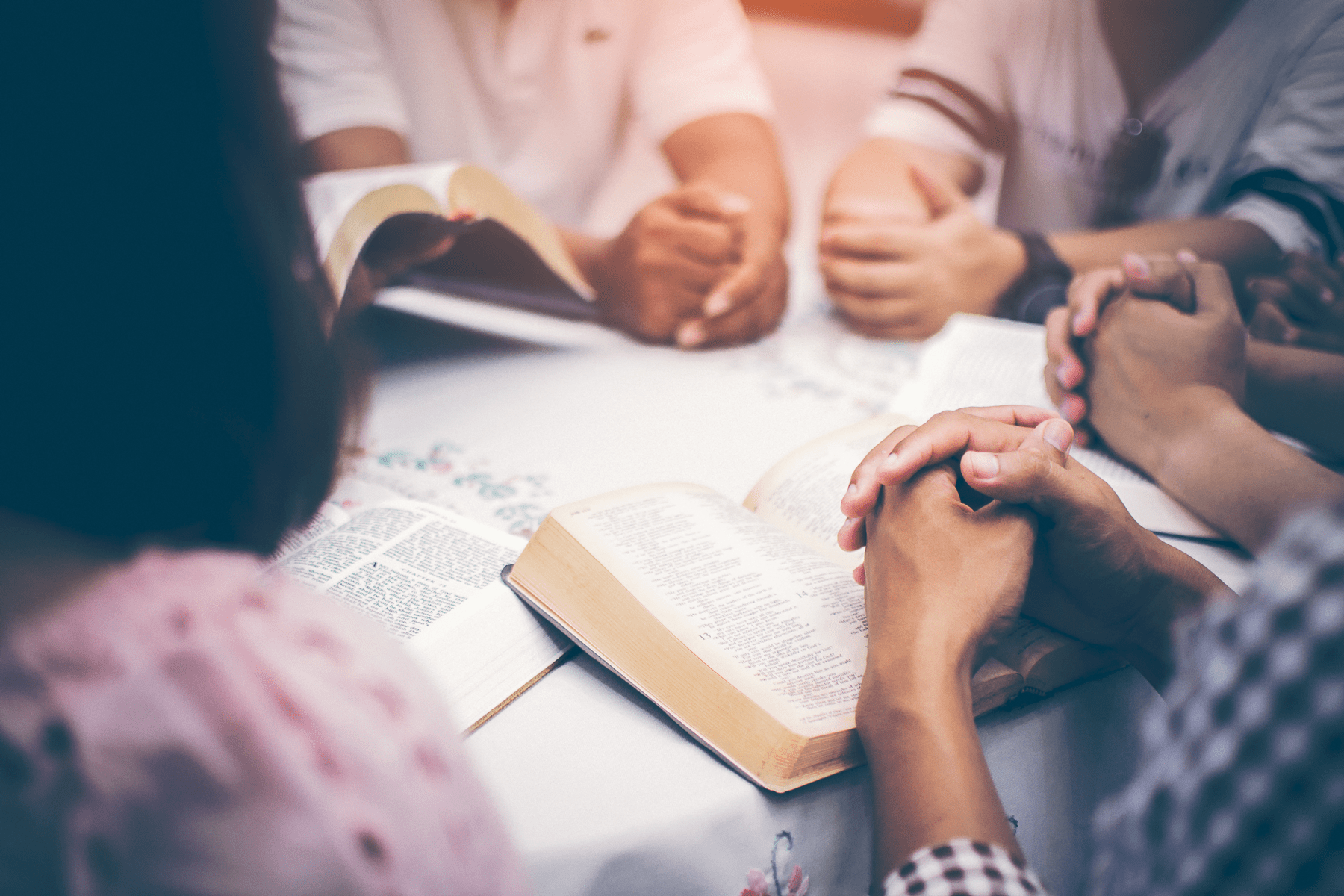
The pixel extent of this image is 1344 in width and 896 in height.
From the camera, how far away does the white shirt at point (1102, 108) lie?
0.62m

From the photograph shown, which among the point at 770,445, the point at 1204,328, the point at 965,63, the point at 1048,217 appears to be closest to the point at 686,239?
the point at 770,445

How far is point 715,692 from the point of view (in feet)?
0.92

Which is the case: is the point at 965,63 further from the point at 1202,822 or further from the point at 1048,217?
the point at 1202,822

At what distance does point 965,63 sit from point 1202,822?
3.36 feet

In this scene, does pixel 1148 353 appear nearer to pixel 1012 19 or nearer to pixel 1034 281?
pixel 1034 281

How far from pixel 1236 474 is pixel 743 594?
31cm

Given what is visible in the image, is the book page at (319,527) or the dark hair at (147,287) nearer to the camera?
the dark hair at (147,287)

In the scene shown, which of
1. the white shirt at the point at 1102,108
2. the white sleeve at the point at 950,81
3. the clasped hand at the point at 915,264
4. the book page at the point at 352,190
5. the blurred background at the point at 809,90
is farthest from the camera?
the blurred background at the point at 809,90

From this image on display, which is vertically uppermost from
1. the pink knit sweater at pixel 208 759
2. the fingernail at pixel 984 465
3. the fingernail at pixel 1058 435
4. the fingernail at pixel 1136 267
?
the pink knit sweater at pixel 208 759

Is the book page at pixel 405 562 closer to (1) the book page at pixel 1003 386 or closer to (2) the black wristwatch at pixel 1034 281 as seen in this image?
(1) the book page at pixel 1003 386

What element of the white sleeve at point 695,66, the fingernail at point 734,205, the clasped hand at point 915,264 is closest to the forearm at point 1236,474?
the clasped hand at point 915,264

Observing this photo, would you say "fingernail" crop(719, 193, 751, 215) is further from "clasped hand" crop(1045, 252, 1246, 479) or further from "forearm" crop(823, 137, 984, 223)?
"clasped hand" crop(1045, 252, 1246, 479)

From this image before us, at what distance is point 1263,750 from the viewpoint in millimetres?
177

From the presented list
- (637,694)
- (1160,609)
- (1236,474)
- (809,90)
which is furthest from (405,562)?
(809,90)
